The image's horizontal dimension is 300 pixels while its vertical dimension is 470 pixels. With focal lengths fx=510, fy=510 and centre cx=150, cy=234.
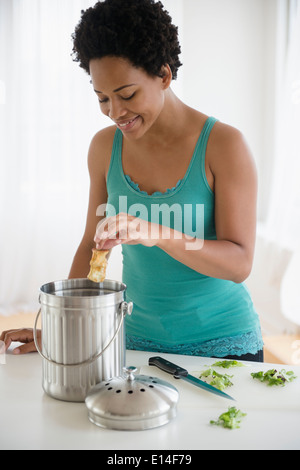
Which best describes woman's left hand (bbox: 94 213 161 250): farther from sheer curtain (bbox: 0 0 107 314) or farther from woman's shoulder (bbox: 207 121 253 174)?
sheer curtain (bbox: 0 0 107 314)

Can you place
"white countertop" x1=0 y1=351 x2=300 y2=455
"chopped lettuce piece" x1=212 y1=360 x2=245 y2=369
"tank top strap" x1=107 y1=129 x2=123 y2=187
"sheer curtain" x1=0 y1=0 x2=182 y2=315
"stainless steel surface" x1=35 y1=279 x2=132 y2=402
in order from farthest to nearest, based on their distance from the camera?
"sheer curtain" x1=0 y1=0 x2=182 y2=315 < "tank top strap" x1=107 y1=129 x2=123 y2=187 < "chopped lettuce piece" x1=212 y1=360 x2=245 y2=369 < "stainless steel surface" x1=35 y1=279 x2=132 y2=402 < "white countertop" x1=0 y1=351 x2=300 y2=455

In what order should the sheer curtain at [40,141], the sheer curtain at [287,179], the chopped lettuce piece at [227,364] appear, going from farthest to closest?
the sheer curtain at [40,141]
the sheer curtain at [287,179]
the chopped lettuce piece at [227,364]

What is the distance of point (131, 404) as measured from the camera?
0.90m

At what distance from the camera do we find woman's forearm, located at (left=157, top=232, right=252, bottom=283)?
1.23 meters

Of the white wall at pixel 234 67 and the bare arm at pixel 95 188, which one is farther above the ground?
the white wall at pixel 234 67

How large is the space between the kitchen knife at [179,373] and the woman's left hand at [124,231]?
0.93ft

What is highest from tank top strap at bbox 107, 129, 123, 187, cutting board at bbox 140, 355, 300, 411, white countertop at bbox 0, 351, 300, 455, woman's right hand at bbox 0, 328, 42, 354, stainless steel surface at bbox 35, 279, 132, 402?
tank top strap at bbox 107, 129, 123, 187

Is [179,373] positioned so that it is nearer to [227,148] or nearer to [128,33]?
[227,148]

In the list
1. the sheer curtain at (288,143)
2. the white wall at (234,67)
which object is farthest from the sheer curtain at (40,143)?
the sheer curtain at (288,143)

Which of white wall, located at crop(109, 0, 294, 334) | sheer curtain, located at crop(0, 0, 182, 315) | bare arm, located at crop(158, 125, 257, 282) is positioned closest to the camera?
bare arm, located at crop(158, 125, 257, 282)

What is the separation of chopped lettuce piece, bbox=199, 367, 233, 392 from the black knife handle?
48 millimetres

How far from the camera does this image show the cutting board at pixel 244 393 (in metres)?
1.01

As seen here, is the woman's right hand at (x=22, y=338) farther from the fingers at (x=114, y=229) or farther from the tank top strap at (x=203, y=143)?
the tank top strap at (x=203, y=143)

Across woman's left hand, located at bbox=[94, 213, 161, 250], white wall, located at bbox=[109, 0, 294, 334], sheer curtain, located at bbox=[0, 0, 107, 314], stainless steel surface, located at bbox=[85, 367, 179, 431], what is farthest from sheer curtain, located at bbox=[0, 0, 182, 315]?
stainless steel surface, located at bbox=[85, 367, 179, 431]
